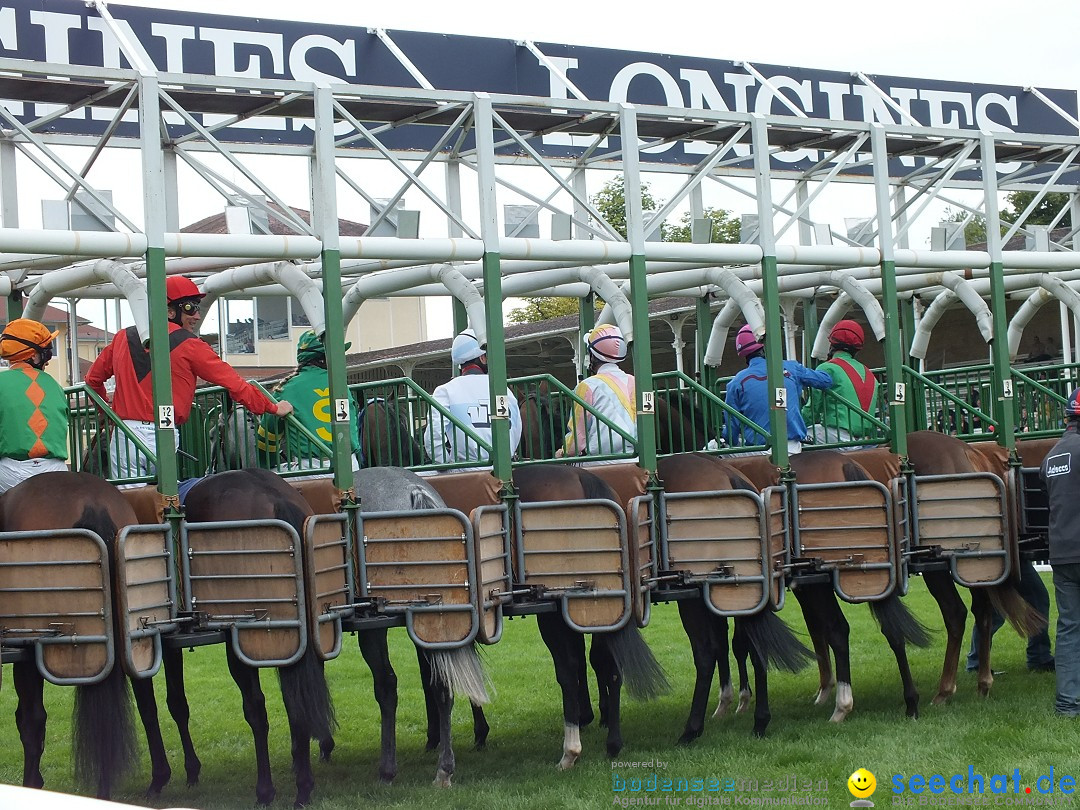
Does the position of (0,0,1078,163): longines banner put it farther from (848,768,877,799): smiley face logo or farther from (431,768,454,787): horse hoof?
(848,768,877,799): smiley face logo

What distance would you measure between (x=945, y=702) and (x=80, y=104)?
20.0ft

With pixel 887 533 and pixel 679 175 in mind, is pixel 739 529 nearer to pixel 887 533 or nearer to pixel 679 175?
pixel 887 533

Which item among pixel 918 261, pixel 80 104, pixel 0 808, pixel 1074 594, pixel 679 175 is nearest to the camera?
pixel 0 808

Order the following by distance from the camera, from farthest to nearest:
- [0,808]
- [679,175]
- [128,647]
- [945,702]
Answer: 1. [679,175]
2. [945,702]
3. [128,647]
4. [0,808]

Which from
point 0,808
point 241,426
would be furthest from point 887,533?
point 0,808

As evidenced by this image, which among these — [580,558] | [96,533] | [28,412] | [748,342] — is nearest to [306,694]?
[96,533]

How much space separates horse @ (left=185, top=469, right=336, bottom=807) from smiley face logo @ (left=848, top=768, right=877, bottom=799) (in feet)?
8.11

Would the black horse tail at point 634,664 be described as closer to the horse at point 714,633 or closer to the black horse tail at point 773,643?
the horse at point 714,633

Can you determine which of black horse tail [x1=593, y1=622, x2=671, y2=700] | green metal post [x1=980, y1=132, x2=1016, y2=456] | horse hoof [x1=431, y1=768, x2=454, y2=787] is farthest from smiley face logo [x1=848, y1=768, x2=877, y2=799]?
green metal post [x1=980, y1=132, x2=1016, y2=456]

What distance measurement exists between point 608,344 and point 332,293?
2.01 metres

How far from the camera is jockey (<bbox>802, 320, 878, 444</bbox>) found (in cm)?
948

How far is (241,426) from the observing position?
8578mm

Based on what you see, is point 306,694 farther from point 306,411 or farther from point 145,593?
point 306,411

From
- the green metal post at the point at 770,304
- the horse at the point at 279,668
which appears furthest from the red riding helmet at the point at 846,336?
the horse at the point at 279,668
